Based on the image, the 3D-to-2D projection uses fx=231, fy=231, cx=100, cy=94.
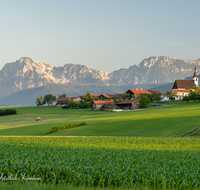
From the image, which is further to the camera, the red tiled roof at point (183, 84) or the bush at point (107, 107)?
the red tiled roof at point (183, 84)

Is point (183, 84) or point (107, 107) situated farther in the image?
point (183, 84)

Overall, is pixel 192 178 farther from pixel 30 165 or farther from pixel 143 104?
pixel 143 104

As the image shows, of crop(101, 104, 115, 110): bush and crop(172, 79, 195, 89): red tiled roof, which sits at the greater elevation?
crop(172, 79, 195, 89): red tiled roof

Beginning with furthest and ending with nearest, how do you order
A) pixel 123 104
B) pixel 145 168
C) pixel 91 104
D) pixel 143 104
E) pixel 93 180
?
pixel 91 104 → pixel 123 104 → pixel 143 104 → pixel 145 168 → pixel 93 180

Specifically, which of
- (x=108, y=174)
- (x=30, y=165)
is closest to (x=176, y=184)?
(x=108, y=174)

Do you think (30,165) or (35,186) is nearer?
(35,186)

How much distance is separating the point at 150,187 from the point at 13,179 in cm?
620

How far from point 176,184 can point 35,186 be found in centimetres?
598

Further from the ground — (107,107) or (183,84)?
(183,84)

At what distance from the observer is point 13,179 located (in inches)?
417

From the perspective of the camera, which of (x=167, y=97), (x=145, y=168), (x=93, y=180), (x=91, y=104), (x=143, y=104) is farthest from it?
(x=167, y=97)

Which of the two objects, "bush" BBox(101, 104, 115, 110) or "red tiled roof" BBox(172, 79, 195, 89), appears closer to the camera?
"bush" BBox(101, 104, 115, 110)

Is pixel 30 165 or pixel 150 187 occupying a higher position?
pixel 30 165

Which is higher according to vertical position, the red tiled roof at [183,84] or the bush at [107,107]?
the red tiled roof at [183,84]
